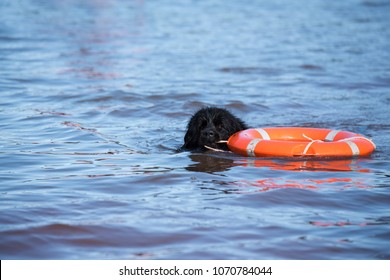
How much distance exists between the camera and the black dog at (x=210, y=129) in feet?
27.3

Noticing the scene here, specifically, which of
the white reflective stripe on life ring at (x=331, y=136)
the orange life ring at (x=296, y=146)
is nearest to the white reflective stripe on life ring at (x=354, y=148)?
the orange life ring at (x=296, y=146)

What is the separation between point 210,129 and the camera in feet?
27.2

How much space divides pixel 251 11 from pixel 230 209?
764 inches

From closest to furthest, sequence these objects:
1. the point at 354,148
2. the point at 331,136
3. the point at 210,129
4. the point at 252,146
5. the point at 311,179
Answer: the point at 311,179
the point at 354,148
the point at 252,146
the point at 210,129
the point at 331,136

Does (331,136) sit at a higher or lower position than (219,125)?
lower

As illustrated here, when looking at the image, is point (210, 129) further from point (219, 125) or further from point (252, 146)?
point (252, 146)

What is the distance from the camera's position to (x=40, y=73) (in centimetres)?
1373

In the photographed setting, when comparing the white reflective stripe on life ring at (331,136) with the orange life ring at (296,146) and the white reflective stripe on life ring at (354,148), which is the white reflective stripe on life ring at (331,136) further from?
the white reflective stripe on life ring at (354,148)

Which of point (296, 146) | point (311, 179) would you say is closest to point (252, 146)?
point (296, 146)

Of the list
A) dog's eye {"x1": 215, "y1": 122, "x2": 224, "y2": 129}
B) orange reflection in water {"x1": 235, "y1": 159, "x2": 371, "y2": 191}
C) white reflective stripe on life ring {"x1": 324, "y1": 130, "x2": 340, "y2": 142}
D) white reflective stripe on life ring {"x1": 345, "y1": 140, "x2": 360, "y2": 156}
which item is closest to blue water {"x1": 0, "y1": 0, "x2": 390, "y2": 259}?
orange reflection in water {"x1": 235, "y1": 159, "x2": 371, "y2": 191}

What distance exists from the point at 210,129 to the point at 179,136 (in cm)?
155

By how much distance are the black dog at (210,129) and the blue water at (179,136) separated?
17cm

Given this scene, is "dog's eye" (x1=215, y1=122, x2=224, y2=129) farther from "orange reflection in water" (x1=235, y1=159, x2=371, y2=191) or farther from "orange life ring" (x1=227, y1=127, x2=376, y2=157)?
"orange reflection in water" (x1=235, y1=159, x2=371, y2=191)
